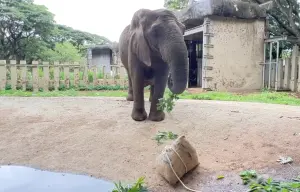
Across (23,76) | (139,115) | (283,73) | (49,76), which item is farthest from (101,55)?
(139,115)

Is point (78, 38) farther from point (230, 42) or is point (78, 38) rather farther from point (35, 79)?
point (230, 42)

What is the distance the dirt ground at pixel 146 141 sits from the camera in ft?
11.6

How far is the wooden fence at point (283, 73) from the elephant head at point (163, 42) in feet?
22.5

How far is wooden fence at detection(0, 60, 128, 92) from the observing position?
10805 mm

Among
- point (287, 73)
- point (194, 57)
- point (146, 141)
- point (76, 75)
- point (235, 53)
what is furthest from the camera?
point (194, 57)

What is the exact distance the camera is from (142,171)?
12.1 feet

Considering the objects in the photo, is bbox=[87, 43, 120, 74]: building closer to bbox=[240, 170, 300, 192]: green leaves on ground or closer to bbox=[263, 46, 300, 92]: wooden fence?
bbox=[263, 46, 300, 92]: wooden fence

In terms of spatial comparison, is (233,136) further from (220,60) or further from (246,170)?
(220,60)

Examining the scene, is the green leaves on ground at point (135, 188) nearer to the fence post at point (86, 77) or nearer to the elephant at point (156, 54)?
the elephant at point (156, 54)

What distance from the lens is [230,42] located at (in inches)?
423

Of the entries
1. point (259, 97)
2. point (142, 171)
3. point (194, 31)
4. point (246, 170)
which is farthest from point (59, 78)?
point (246, 170)

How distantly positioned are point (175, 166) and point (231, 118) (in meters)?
1.89

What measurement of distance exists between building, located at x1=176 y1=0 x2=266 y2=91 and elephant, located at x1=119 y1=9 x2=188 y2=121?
5.58 metres

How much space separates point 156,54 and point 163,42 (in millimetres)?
485
